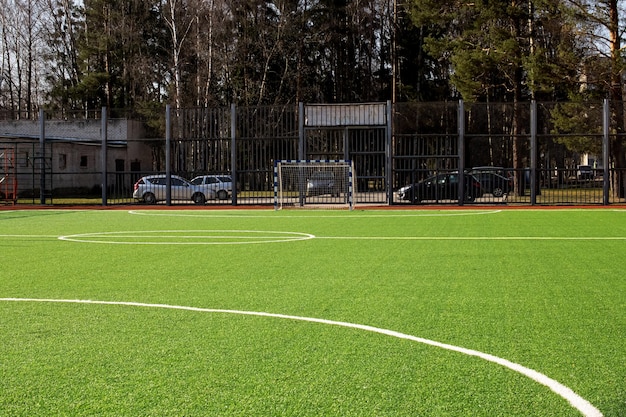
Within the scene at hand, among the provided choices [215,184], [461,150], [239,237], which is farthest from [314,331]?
[215,184]

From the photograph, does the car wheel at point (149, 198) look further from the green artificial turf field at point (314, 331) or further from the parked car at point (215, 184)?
the green artificial turf field at point (314, 331)

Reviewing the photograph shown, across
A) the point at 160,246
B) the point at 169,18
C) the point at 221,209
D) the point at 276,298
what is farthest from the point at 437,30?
the point at 276,298

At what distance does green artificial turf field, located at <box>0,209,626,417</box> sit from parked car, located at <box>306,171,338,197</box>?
13744mm

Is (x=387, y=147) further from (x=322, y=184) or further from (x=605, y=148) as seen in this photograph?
(x=605, y=148)

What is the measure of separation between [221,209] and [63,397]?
2030 centimetres

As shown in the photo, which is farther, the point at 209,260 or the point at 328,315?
the point at 209,260

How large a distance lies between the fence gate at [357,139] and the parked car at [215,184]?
3.45m

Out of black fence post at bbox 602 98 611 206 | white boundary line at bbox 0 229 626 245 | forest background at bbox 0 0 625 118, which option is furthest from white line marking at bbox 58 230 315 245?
forest background at bbox 0 0 625 118

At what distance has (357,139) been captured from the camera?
2628 centimetres

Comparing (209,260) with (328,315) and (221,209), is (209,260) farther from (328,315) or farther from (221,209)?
(221,209)

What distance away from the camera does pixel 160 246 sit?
11508 millimetres

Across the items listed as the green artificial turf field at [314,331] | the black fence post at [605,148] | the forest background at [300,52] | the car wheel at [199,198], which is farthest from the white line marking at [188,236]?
the forest background at [300,52]

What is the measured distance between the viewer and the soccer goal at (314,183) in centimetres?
2420

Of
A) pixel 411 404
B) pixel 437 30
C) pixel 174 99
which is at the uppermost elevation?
pixel 437 30
